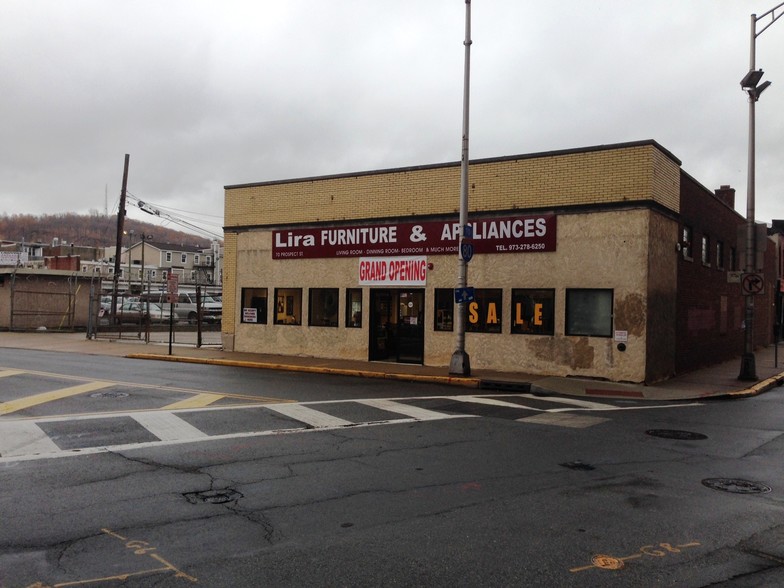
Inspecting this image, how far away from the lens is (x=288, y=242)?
22703mm

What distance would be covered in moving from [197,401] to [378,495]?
6.84 m

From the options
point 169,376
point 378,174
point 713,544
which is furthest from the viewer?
point 378,174

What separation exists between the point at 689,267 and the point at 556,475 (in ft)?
49.0

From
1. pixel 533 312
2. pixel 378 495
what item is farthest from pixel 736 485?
pixel 533 312

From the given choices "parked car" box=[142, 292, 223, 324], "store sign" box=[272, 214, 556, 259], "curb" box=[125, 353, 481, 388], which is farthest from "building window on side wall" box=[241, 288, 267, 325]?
"parked car" box=[142, 292, 223, 324]

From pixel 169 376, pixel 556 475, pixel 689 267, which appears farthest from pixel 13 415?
pixel 689 267

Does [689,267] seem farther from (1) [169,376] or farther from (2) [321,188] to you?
(1) [169,376]

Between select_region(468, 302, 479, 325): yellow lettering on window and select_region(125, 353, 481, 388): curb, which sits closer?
select_region(125, 353, 481, 388): curb

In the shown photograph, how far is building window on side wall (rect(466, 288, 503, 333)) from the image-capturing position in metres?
18.9

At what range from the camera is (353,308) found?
21438mm

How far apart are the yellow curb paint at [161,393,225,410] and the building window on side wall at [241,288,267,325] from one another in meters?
9.96

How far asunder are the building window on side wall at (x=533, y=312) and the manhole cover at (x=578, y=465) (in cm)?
1011

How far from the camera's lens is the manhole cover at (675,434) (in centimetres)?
1006

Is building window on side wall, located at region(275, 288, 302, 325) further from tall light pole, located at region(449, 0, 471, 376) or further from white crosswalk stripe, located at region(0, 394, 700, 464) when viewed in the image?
white crosswalk stripe, located at region(0, 394, 700, 464)
